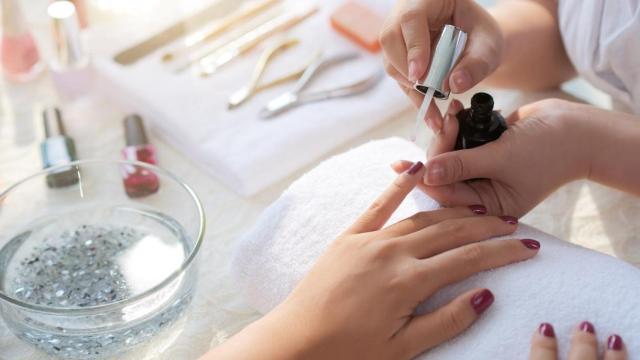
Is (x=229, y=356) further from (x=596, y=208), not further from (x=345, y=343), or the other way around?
(x=596, y=208)

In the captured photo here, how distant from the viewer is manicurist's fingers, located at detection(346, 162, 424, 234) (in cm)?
64

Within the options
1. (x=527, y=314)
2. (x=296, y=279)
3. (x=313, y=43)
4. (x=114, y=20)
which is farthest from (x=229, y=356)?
(x=114, y=20)

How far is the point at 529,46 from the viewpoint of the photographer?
897mm

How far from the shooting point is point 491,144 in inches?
26.6

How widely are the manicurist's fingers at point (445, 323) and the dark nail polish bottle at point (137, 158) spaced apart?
1.15ft

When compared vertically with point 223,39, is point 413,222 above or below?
above

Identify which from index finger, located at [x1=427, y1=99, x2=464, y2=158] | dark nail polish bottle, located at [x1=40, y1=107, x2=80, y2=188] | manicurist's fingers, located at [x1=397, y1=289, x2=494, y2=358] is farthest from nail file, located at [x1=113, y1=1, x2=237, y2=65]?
manicurist's fingers, located at [x1=397, y1=289, x2=494, y2=358]

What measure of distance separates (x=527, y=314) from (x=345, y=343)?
0.13 m

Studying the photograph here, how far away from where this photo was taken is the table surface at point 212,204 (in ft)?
2.38

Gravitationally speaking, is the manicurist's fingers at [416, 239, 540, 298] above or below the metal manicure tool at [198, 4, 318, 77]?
above

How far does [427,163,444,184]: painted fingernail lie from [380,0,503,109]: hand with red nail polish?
0.20 ft

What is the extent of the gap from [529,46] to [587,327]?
1.43ft

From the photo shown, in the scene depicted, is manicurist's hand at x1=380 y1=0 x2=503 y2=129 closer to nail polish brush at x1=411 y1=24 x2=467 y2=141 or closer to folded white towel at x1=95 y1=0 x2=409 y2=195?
nail polish brush at x1=411 y1=24 x2=467 y2=141

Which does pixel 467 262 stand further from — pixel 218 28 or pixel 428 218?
pixel 218 28
